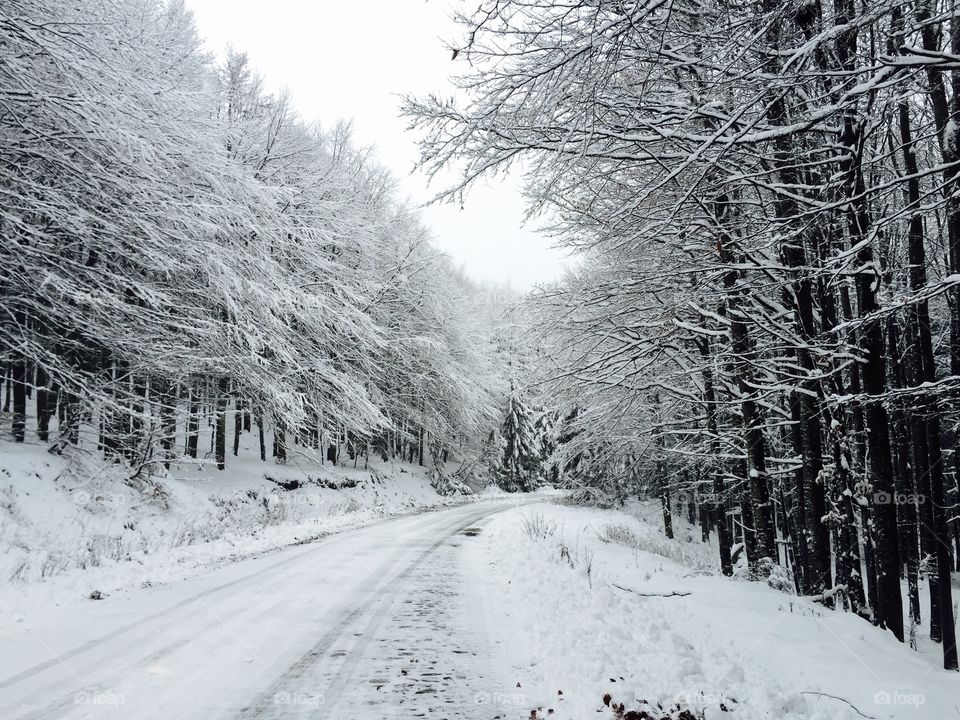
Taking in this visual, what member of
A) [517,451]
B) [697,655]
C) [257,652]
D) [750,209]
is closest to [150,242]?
[257,652]

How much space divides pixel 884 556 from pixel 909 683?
2.53 m

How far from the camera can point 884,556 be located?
6172 millimetres

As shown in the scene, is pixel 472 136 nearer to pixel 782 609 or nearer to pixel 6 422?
pixel 782 609

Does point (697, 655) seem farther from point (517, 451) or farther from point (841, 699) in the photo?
point (517, 451)
